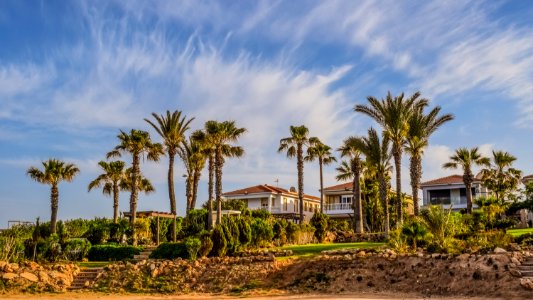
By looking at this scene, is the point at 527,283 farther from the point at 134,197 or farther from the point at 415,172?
the point at 134,197

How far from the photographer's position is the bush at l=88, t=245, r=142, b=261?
1219 inches

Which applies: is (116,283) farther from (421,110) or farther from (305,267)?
(421,110)

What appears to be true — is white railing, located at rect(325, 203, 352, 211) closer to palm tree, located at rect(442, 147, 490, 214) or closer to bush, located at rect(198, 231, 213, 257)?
palm tree, located at rect(442, 147, 490, 214)

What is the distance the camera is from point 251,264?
77.7 ft

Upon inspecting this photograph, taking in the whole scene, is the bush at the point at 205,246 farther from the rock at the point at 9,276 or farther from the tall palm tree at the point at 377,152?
the tall palm tree at the point at 377,152

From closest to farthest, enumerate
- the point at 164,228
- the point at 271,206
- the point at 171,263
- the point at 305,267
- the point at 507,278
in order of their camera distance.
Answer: the point at 507,278, the point at 305,267, the point at 171,263, the point at 164,228, the point at 271,206

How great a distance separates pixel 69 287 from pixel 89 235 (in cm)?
1585

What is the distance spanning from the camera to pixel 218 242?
27.7 meters

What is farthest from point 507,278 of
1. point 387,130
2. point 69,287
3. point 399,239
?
point 387,130

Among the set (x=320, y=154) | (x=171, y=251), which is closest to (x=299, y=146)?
(x=320, y=154)

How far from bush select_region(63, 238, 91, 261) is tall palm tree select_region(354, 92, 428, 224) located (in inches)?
719

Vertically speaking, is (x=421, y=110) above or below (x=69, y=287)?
above

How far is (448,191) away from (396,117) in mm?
31326

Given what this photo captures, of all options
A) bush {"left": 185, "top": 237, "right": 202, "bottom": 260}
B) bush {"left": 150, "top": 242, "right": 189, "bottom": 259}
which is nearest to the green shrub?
bush {"left": 185, "top": 237, "right": 202, "bottom": 260}
